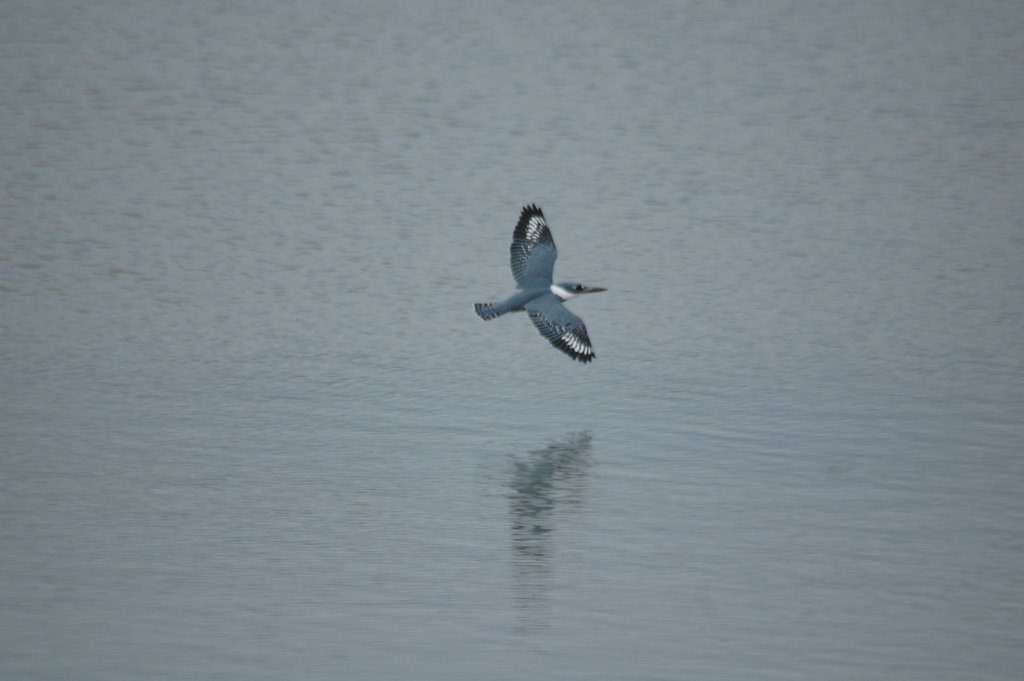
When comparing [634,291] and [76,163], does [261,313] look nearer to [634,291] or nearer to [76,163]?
[634,291]

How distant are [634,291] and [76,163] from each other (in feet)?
24.7

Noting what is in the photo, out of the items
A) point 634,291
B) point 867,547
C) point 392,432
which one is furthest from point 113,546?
point 634,291

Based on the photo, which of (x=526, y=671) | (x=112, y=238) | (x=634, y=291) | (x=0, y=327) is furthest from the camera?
(x=112, y=238)

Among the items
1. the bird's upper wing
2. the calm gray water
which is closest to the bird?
the bird's upper wing

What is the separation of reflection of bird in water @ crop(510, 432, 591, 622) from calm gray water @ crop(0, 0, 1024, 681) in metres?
0.04

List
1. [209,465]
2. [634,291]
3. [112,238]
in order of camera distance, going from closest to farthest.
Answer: [209,465], [634,291], [112,238]

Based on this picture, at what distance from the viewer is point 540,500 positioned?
488 inches

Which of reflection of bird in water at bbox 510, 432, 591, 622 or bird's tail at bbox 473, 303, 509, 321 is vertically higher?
bird's tail at bbox 473, 303, 509, 321

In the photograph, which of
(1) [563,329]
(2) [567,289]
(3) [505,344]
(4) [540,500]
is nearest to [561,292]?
(2) [567,289]

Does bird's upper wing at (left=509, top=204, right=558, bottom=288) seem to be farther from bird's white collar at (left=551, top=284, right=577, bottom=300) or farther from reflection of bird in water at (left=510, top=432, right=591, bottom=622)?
reflection of bird in water at (left=510, top=432, right=591, bottom=622)

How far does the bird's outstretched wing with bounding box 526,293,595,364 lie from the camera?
15172 millimetres

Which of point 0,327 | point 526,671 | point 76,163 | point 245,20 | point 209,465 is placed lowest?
point 526,671

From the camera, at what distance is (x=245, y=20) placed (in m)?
28.4

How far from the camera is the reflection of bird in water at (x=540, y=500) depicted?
35.9 ft
